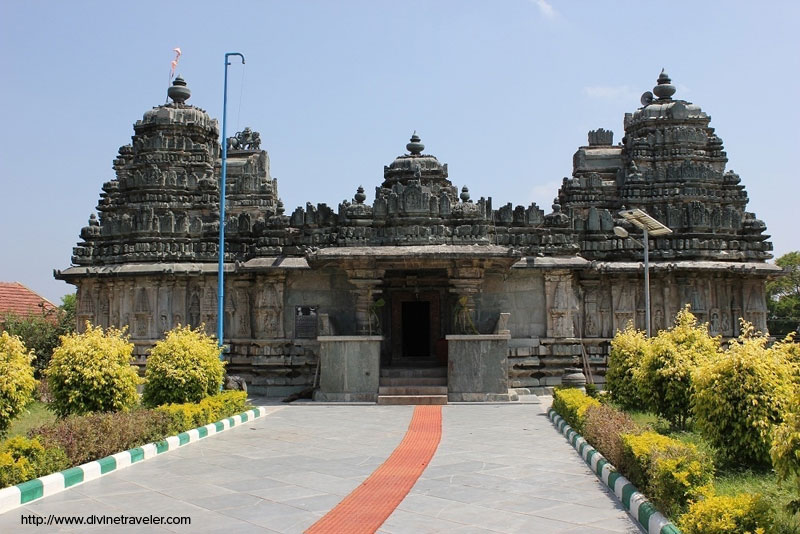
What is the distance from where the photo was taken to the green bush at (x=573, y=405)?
1257 centimetres

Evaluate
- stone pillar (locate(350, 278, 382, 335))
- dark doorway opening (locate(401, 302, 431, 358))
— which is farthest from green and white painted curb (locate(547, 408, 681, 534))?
dark doorway opening (locate(401, 302, 431, 358))

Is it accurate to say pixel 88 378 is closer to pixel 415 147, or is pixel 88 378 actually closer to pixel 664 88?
pixel 415 147

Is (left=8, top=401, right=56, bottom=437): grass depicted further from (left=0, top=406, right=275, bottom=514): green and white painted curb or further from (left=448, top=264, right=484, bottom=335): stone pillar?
(left=448, top=264, right=484, bottom=335): stone pillar

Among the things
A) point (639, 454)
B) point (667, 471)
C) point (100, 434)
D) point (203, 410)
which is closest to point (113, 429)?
point (100, 434)

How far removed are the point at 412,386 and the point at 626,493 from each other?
11021 millimetres

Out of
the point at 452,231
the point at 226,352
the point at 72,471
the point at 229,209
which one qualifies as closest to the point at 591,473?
the point at 72,471

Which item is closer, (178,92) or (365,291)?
(365,291)

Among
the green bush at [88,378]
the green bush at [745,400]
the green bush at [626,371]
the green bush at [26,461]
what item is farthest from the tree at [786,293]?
the green bush at [26,461]

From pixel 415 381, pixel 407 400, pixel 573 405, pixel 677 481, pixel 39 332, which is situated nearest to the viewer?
pixel 677 481

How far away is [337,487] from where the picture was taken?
9.01 meters

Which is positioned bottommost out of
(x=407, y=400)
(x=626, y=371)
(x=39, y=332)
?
(x=407, y=400)

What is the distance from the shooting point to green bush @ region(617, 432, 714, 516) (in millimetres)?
6789

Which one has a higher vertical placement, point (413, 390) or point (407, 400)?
point (413, 390)

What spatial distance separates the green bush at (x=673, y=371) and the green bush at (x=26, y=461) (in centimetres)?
894
